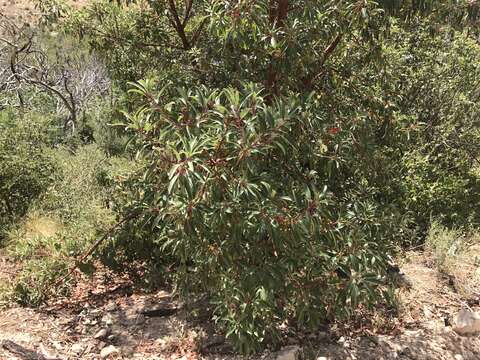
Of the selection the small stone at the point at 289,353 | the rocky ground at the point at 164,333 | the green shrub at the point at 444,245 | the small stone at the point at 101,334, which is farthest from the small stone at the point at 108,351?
the green shrub at the point at 444,245

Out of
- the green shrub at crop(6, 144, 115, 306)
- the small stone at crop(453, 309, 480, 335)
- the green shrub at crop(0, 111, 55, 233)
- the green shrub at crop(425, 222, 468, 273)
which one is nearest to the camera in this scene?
the green shrub at crop(6, 144, 115, 306)

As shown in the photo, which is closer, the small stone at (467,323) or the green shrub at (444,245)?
the small stone at (467,323)

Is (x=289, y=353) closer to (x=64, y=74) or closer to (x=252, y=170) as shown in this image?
(x=252, y=170)

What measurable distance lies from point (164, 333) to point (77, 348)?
78 centimetres

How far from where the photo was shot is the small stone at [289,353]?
4020mm

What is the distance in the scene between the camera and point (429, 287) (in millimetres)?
5465

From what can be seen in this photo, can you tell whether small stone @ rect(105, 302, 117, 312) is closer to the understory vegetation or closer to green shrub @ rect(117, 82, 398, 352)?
the understory vegetation

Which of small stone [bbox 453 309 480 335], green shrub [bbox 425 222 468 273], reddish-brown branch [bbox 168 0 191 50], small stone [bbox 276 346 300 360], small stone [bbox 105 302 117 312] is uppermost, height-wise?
reddish-brown branch [bbox 168 0 191 50]

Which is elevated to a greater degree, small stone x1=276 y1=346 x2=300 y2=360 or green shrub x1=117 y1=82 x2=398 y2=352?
green shrub x1=117 y1=82 x2=398 y2=352

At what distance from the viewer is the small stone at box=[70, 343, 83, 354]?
411cm

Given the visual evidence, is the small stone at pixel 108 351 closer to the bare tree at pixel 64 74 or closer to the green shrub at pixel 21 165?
the green shrub at pixel 21 165

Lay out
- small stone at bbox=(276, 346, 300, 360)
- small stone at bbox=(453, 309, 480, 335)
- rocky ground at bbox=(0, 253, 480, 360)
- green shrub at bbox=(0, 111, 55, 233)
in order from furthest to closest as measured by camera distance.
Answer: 1. green shrub at bbox=(0, 111, 55, 233)
2. small stone at bbox=(453, 309, 480, 335)
3. rocky ground at bbox=(0, 253, 480, 360)
4. small stone at bbox=(276, 346, 300, 360)

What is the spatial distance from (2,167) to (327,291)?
453 cm

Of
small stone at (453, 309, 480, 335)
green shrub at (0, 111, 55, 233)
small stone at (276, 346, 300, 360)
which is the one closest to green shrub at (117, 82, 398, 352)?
small stone at (276, 346, 300, 360)
